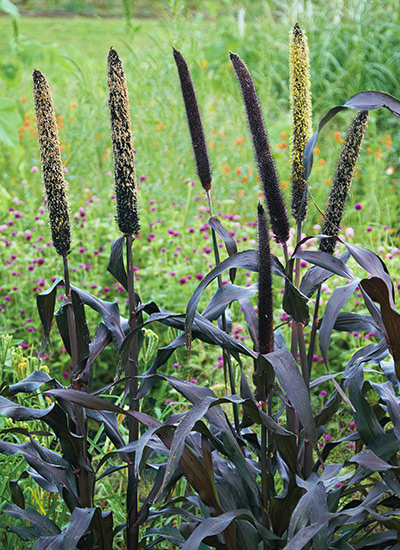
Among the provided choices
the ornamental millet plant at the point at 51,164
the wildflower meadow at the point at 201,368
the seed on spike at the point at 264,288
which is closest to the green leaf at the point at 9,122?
the wildflower meadow at the point at 201,368

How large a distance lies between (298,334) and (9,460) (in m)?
1.19

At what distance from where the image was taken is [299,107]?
147 cm

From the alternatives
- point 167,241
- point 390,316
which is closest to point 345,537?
point 390,316

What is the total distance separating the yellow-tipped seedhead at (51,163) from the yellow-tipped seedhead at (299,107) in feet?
1.82

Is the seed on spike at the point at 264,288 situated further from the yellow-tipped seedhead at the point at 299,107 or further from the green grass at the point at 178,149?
the green grass at the point at 178,149

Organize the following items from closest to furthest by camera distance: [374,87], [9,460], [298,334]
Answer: [298,334] < [9,460] < [374,87]

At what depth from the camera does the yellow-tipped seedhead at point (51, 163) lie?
1463mm

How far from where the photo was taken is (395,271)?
3211 mm

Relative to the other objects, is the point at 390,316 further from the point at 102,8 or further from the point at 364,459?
the point at 102,8

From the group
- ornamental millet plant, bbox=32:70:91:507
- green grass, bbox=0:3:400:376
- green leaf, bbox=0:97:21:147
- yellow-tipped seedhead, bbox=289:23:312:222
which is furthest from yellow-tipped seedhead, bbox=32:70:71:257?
green leaf, bbox=0:97:21:147

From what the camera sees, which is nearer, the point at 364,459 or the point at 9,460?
the point at 364,459

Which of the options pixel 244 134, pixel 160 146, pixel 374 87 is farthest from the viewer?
pixel 374 87

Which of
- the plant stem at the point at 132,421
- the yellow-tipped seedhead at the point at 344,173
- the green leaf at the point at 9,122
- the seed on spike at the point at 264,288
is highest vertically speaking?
the yellow-tipped seedhead at the point at 344,173

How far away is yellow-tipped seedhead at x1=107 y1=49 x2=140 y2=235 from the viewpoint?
1.46 m
